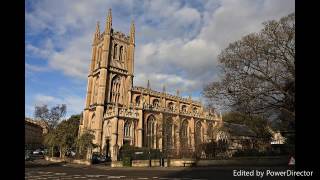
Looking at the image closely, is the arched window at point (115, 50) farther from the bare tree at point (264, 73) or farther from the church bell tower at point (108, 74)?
the bare tree at point (264, 73)

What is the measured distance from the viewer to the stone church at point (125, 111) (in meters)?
53.4

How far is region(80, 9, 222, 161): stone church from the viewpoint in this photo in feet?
175

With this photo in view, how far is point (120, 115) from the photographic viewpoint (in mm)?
52406

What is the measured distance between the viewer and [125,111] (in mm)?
54000

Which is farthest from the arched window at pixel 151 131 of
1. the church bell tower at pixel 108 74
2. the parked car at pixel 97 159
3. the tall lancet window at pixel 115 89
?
the parked car at pixel 97 159

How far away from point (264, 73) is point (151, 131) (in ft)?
119

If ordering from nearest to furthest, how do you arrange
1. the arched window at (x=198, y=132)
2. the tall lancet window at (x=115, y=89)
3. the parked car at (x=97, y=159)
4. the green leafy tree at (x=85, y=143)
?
1. the parked car at (x=97, y=159)
2. the green leafy tree at (x=85, y=143)
3. the tall lancet window at (x=115, y=89)
4. the arched window at (x=198, y=132)

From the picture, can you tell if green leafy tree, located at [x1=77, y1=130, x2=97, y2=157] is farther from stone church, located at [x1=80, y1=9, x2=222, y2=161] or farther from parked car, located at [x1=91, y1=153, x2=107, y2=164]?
stone church, located at [x1=80, y1=9, x2=222, y2=161]

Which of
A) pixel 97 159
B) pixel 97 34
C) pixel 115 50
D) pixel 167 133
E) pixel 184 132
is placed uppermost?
pixel 97 34

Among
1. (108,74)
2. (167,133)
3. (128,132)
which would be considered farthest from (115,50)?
(167,133)

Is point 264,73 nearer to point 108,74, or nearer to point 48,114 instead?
point 108,74
